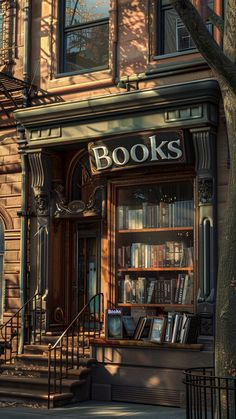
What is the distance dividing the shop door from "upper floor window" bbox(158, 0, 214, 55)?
365cm

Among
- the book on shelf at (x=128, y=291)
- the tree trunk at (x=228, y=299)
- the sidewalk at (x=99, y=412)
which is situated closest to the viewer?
the tree trunk at (x=228, y=299)

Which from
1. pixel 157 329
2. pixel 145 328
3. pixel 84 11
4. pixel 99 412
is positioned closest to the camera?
pixel 99 412

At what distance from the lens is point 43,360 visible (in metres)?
→ 12.2

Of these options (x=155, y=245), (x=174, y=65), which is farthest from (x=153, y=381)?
(x=174, y=65)

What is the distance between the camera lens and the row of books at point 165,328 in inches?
438

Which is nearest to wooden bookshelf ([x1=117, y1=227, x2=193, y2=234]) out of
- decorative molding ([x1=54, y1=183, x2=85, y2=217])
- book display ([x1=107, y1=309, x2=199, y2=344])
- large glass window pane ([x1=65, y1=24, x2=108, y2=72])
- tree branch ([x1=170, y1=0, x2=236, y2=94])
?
decorative molding ([x1=54, y1=183, x2=85, y2=217])

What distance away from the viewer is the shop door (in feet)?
43.7

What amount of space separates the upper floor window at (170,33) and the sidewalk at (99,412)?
604 centimetres

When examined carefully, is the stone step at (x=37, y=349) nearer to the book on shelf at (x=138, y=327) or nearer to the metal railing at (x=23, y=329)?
the metal railing at (x=23, y=329)

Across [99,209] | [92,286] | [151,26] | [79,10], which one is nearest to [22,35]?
[79,10]

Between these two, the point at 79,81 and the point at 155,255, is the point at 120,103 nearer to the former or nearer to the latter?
the point at 79,81

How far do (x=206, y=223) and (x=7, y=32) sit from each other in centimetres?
620

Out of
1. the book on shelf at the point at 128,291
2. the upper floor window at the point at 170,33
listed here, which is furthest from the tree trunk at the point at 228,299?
the book on shelf at the point at 128,291

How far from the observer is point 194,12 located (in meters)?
7.44
